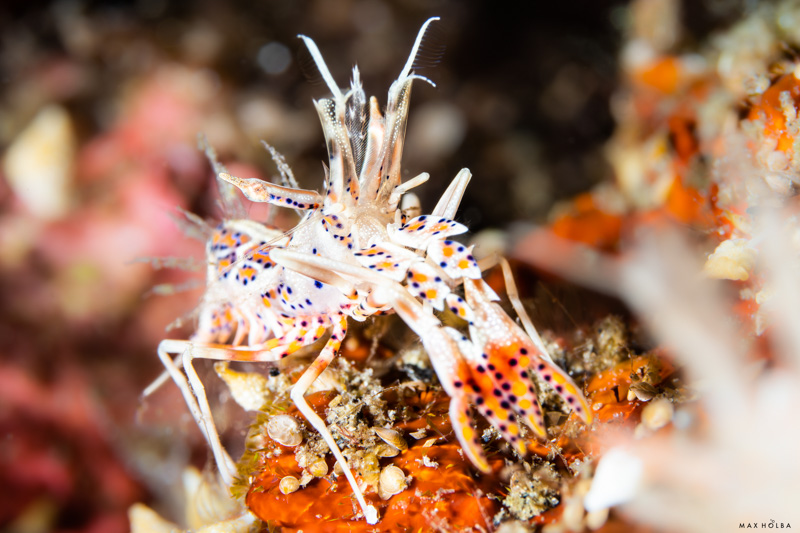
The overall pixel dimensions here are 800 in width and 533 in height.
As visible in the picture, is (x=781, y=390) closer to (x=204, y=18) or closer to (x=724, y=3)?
(x=724, y=3)

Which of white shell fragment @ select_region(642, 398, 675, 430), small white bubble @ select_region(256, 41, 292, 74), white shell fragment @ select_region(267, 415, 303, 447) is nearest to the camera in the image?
white shell fragment @ select_region(642, 398, 675, 430)

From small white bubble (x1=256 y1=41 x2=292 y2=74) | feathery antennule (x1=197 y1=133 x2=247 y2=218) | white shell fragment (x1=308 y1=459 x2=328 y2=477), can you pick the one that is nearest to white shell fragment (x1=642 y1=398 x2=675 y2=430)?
white shell fragment (x1=308 y1=459 x2=328 y2=477)

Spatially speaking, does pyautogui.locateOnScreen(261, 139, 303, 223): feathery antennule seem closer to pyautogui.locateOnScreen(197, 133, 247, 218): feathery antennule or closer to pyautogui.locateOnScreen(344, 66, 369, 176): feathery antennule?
pyautogui.locateOnScreen(197, 133, 247, 218): feathery antennule

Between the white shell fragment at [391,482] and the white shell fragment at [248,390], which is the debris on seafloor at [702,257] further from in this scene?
the white shell fragment at [248,390]

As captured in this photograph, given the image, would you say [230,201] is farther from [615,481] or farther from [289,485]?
[615,481]

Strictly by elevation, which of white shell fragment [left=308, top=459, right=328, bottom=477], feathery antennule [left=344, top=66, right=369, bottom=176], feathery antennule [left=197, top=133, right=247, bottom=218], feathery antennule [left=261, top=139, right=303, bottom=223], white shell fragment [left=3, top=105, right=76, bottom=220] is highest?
feathery antennule [left=344, top=66, right=369, bottom=176]

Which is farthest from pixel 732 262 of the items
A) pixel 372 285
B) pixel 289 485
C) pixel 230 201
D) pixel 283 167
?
pixel 230 201

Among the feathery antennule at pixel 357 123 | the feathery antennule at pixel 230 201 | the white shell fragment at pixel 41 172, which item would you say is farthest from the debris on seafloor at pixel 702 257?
the white shell fragment at pixel 41 172
